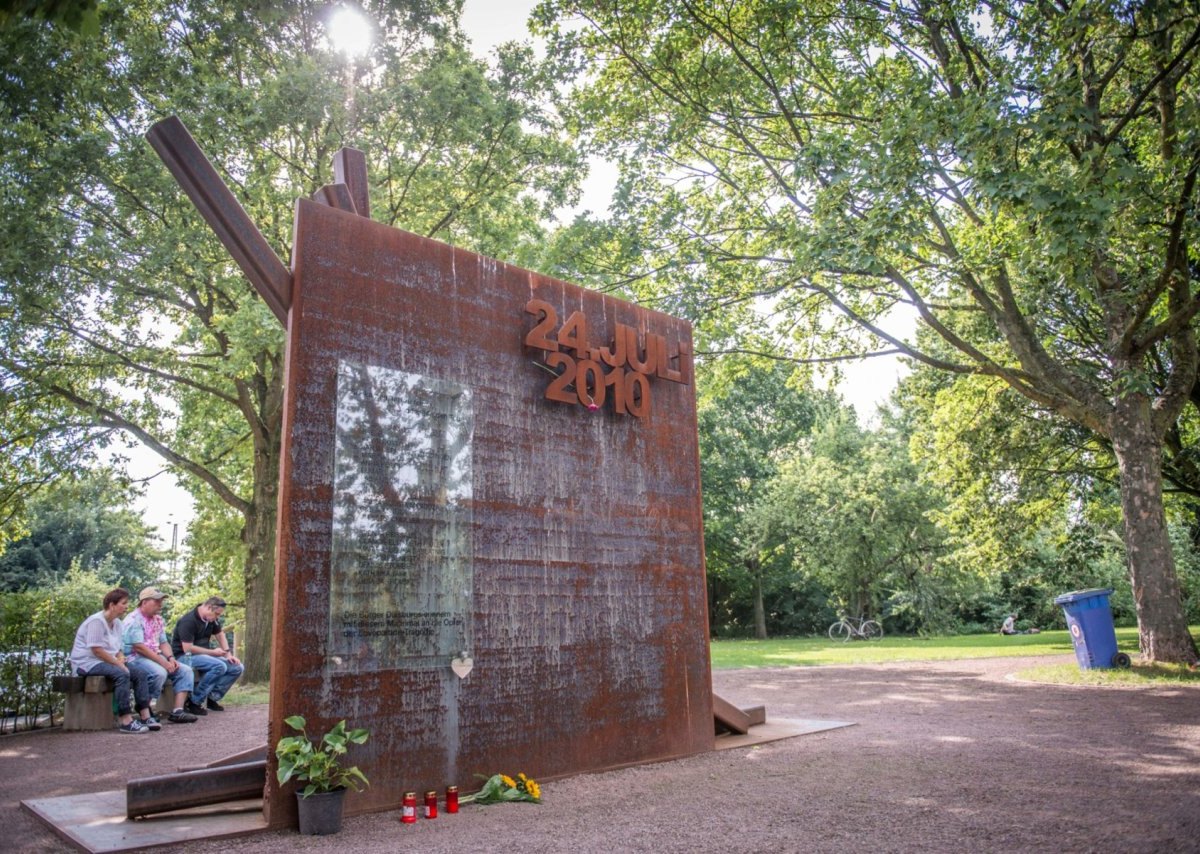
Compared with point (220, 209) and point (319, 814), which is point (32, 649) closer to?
point (319, 814)

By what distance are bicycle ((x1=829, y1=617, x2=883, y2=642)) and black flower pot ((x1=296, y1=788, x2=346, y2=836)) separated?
26.6m

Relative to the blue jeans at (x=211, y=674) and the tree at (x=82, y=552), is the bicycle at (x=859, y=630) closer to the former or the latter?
the blue jeans at (x=211, y=674)

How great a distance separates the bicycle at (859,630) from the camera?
28.9 metres

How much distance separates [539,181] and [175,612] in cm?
2157

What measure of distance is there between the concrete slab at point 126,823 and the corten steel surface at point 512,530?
13.1 inches

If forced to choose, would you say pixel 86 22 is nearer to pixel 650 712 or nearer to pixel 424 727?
pixel 424 727

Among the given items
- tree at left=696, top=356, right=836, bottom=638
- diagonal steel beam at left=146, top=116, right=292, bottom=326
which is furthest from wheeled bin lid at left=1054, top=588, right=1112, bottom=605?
tree at left=696, top=356, right=836, bottom=638

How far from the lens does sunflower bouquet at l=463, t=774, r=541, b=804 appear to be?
16.9 feet

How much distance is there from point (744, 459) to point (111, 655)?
101 feet

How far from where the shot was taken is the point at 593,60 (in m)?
13.5

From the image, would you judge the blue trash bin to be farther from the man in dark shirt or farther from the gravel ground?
the man in dark shirt

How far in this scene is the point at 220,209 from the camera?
197 inches

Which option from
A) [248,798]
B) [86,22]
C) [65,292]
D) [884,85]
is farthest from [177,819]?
[884,85]

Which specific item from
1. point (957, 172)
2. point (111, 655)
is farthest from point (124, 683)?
point (957, 172)
